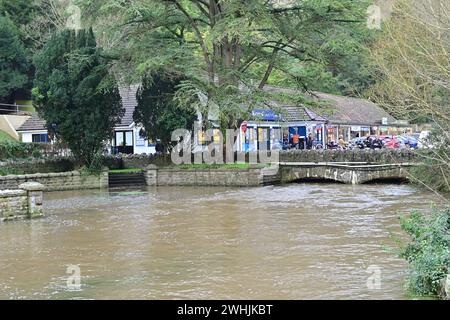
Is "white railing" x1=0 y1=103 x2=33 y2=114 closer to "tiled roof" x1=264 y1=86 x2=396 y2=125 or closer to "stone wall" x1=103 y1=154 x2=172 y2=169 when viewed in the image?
"stone wall" x1=103 y1=154 x2=172 y2=169

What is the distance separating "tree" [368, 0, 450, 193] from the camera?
13039 mm

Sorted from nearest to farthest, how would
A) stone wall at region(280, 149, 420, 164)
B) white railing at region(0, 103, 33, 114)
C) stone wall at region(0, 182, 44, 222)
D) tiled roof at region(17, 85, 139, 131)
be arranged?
stone wall at region(0, 182, 44, 222), stone wall at region(280, 149, 420, 164), tiled roof at region(17, 85, 139, 131), white railing at region(0, 103, 33, 114)

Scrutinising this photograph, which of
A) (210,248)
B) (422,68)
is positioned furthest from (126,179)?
(422,68)

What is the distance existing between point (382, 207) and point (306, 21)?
49.2 feet

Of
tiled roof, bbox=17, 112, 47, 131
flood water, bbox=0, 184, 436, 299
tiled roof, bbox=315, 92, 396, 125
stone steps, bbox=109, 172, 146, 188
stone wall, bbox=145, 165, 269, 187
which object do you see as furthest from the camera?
tiled roof, bbox=315, 92, 396, 125

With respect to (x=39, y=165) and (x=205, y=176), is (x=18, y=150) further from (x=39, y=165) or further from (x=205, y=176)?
(x=205, y=176)

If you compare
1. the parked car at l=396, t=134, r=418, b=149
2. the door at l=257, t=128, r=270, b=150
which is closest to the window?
the door at l=257, t=128, r=270, b=150

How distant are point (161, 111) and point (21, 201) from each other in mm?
18069

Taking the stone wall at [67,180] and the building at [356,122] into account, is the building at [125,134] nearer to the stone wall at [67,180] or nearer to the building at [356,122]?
A: the stone wall at [67,180]

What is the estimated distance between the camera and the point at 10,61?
172 feet

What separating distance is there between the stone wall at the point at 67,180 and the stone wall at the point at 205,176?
2.83 meters

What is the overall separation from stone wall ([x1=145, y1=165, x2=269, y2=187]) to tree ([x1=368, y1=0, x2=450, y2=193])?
9247 mm

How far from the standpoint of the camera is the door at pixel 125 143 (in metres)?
50.8
